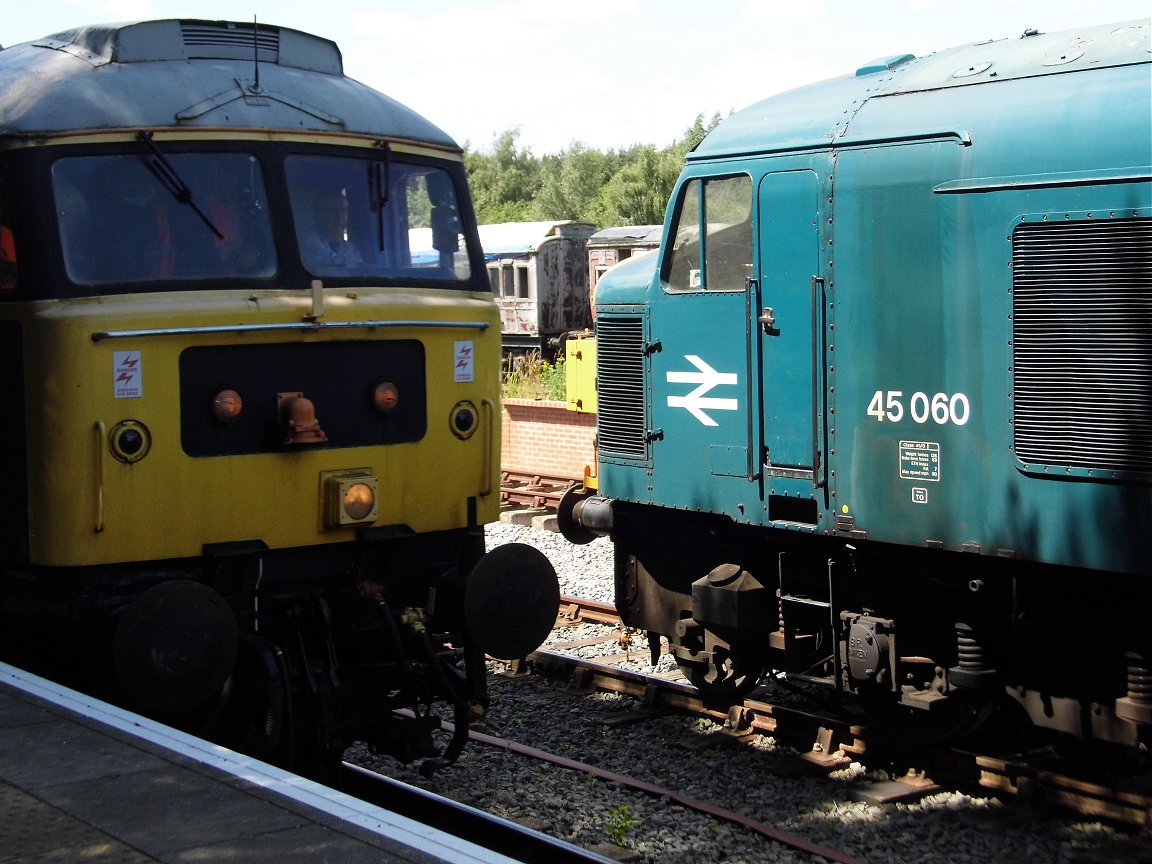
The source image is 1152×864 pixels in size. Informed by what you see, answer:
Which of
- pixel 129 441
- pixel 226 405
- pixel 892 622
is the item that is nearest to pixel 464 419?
pixel 226 405

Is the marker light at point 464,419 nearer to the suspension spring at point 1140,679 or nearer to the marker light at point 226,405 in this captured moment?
the marker light at point 226,405

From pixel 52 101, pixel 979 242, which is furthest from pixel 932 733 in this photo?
pixel 52 101

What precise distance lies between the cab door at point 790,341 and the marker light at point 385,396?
6.80 ft

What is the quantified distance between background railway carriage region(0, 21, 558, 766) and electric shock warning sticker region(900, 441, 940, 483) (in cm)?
178

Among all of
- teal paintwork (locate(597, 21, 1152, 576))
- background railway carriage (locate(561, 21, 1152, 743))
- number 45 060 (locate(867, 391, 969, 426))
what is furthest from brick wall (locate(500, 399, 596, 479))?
number 45 060 (locate(867, 391, 969, 426))

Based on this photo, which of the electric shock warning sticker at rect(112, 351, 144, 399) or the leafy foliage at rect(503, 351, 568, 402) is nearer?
the electric shock warning sticker at rect(112, 351, 144, 399)

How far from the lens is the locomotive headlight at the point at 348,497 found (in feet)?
19.9

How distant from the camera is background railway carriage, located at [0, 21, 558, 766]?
5434 mm

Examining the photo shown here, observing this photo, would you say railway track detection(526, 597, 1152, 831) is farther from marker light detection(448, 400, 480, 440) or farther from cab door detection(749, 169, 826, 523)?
marker light detection(448, 400, 480, 440)

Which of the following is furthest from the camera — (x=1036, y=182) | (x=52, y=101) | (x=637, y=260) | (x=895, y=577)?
(x=637, y=260)

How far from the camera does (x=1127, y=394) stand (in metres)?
5.77

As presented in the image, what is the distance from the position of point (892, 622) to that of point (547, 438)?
1134 centimetres

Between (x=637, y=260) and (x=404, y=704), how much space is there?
3487 mm

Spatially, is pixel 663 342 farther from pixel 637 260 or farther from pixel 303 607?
pixel 303 607
